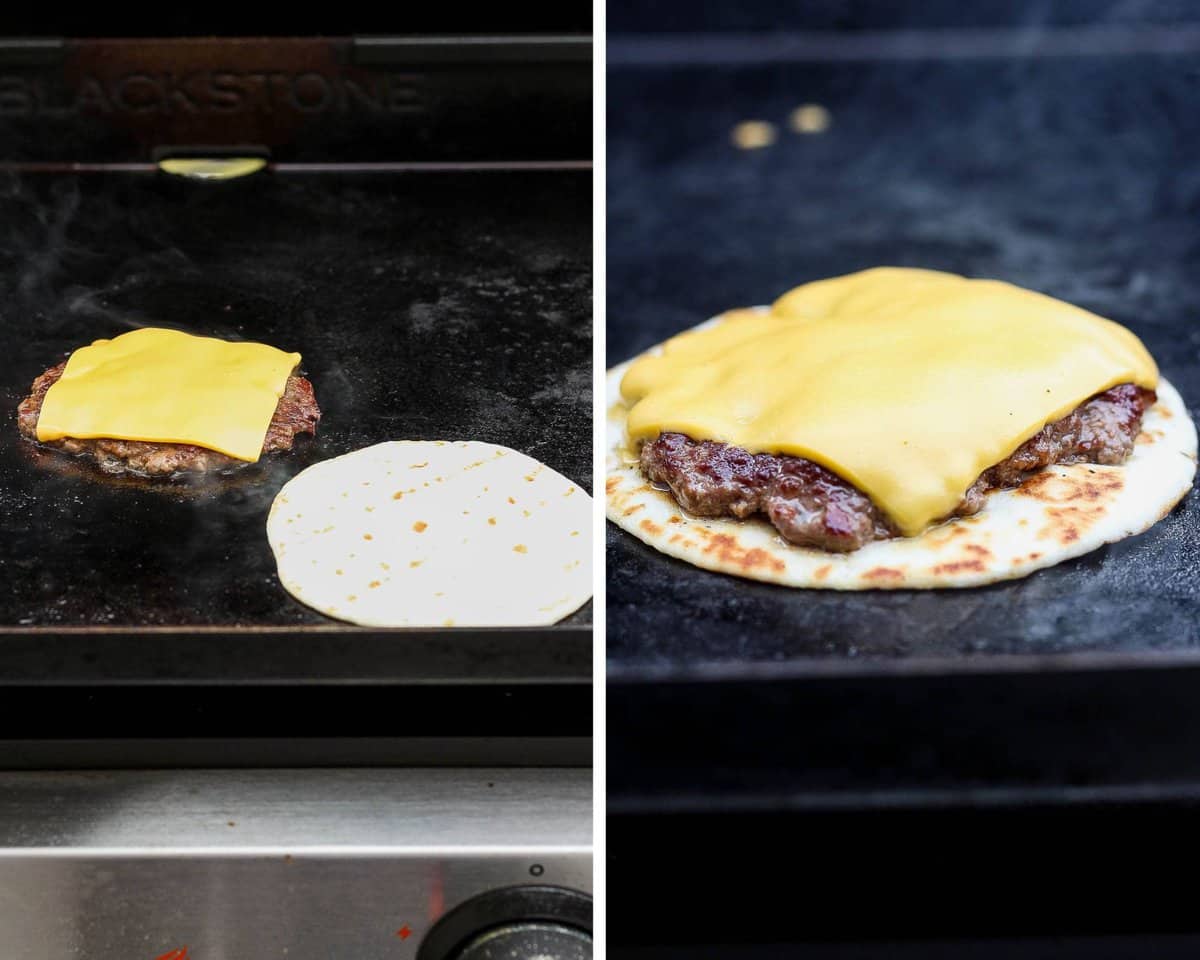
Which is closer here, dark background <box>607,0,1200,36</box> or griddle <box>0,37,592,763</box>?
griddle <box>0,37,592,763</box>

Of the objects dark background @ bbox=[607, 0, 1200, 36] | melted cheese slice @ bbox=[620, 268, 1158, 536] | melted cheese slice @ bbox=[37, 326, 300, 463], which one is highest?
dark background @ bbox=[607, 0, 1200, 36]

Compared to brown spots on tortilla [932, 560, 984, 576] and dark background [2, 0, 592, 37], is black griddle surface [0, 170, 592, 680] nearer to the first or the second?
dark background [2, 0, 592, 37]

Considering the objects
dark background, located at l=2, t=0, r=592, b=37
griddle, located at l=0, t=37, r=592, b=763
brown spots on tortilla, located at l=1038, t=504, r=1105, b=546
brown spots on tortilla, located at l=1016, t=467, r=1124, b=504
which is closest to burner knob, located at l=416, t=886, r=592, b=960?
griddle, located at l=0, t=37, r=592, b=763

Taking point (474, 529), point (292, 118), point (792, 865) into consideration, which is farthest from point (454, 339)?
point (792, 865)

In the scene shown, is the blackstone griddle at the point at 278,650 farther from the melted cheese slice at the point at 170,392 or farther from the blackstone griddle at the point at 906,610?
the blackstone griddle at the point at 906,610

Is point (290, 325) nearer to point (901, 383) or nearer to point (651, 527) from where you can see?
point (651, 527)

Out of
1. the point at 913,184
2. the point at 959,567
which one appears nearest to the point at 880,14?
the point at 913,184

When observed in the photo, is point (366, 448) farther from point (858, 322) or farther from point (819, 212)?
point (819, 212)
